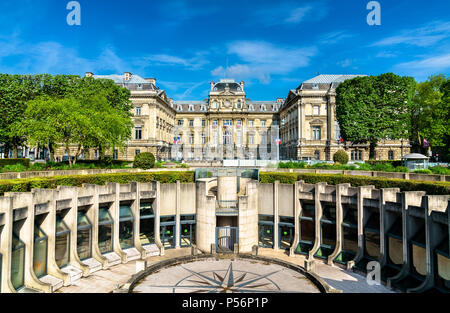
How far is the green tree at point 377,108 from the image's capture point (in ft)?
157

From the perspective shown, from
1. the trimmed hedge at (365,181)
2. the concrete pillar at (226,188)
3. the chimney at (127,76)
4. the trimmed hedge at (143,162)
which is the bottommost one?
the concrete pillar at (226,188)

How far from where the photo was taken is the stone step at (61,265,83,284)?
1762 centimetres

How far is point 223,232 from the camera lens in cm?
2425

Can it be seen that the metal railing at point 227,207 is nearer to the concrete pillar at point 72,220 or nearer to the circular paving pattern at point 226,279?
the circular paving pattern at point 226,279

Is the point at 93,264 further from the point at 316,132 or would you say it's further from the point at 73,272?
the point at 316,132

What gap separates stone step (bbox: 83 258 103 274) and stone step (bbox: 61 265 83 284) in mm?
865

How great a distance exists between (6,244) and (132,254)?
9386 mm

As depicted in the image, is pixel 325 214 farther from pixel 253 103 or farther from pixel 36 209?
pixel 253 103

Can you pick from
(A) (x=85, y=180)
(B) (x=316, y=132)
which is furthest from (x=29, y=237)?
(B) (x=316, y=132)

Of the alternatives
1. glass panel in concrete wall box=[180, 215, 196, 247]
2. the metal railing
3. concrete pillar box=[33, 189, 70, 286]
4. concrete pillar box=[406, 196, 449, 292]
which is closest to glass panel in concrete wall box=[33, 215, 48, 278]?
concrete pillar box=[33, 189, 70, 286]

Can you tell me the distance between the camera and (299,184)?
24453mm

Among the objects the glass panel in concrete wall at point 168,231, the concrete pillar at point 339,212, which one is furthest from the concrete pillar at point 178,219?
the concrete pillar at point 339,212

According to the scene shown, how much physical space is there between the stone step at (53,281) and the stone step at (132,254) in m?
5.39

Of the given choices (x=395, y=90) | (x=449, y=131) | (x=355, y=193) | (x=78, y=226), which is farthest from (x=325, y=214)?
(x=395, y=90)
